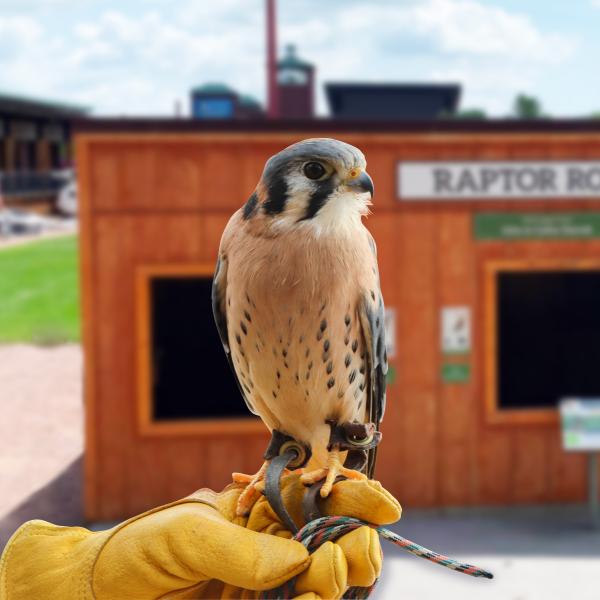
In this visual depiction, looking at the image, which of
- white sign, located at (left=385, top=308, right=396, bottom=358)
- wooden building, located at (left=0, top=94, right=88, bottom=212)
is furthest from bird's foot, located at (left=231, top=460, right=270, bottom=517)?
wooden building, located at (left=0, top=94, right=88, bottom=212)

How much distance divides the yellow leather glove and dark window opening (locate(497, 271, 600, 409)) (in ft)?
18.8

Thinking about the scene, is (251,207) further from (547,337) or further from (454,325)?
(547,337)

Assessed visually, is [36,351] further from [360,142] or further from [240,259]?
[240,259]

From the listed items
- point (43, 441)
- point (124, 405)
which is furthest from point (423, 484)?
point (43, 441)

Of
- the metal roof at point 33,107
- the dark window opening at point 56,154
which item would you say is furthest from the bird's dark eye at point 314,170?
the dark window opening at point 56,154

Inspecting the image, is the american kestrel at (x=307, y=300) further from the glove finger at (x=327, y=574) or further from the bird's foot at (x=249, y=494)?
the glove finger at (x=327, y=574)

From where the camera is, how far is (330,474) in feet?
6.96

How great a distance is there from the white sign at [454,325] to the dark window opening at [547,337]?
83 centimetres

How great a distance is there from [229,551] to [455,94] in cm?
1641

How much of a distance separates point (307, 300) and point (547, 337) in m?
5.99

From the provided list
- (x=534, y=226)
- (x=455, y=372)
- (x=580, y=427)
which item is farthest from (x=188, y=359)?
(x=580, y=427)

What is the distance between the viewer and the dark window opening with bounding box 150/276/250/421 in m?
Answer: 7.27

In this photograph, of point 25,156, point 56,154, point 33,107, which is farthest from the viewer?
point 56,154

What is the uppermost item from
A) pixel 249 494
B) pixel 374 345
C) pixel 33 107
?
pixel 33 107
